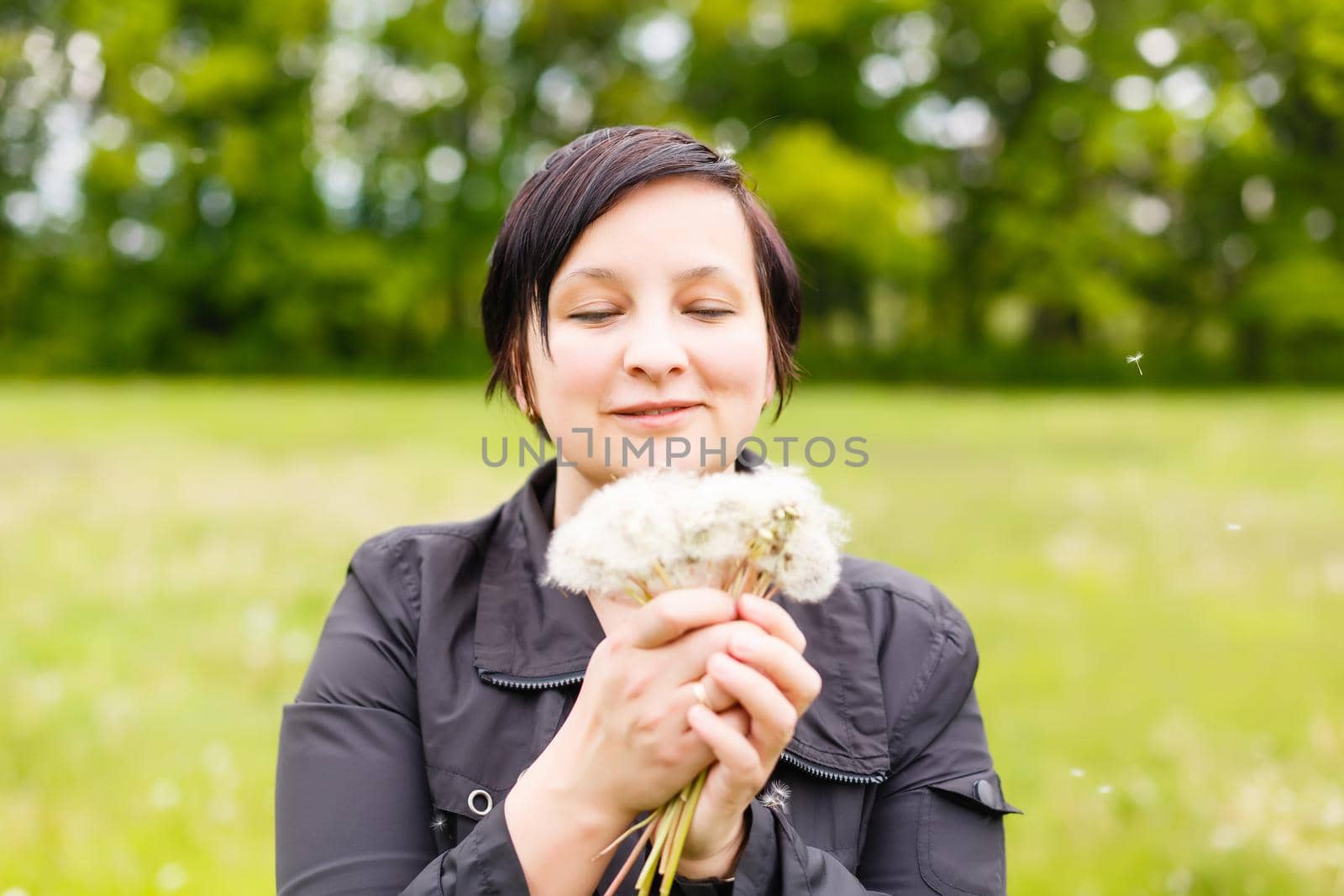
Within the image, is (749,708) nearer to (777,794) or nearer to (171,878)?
(777,794)

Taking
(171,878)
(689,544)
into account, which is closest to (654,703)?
(689,544)

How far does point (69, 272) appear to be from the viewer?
118 ft

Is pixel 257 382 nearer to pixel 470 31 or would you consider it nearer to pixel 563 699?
pixel 470 31

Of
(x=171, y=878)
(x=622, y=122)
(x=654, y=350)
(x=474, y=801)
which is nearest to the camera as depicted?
(x=654, y=350)

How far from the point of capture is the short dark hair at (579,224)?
7.10 ft

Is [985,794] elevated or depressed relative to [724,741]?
depressed

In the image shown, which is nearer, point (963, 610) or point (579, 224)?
point (579, 224)

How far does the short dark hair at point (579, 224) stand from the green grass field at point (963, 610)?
1.69 meters

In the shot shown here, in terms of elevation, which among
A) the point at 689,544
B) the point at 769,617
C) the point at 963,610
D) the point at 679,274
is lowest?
the point at 963,610

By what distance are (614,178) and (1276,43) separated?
15706 millimetres

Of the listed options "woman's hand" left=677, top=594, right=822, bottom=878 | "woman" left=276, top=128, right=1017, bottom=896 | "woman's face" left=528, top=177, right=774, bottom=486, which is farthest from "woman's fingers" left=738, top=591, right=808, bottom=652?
"woman's face" left=528, top=177, right=774, bottom=486

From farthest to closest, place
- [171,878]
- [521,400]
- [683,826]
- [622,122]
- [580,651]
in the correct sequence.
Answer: [622,122] → [171,878] → [521,400] → [580,651] → [683,826]

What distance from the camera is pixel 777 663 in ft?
5.64

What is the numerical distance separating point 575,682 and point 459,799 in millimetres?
297
